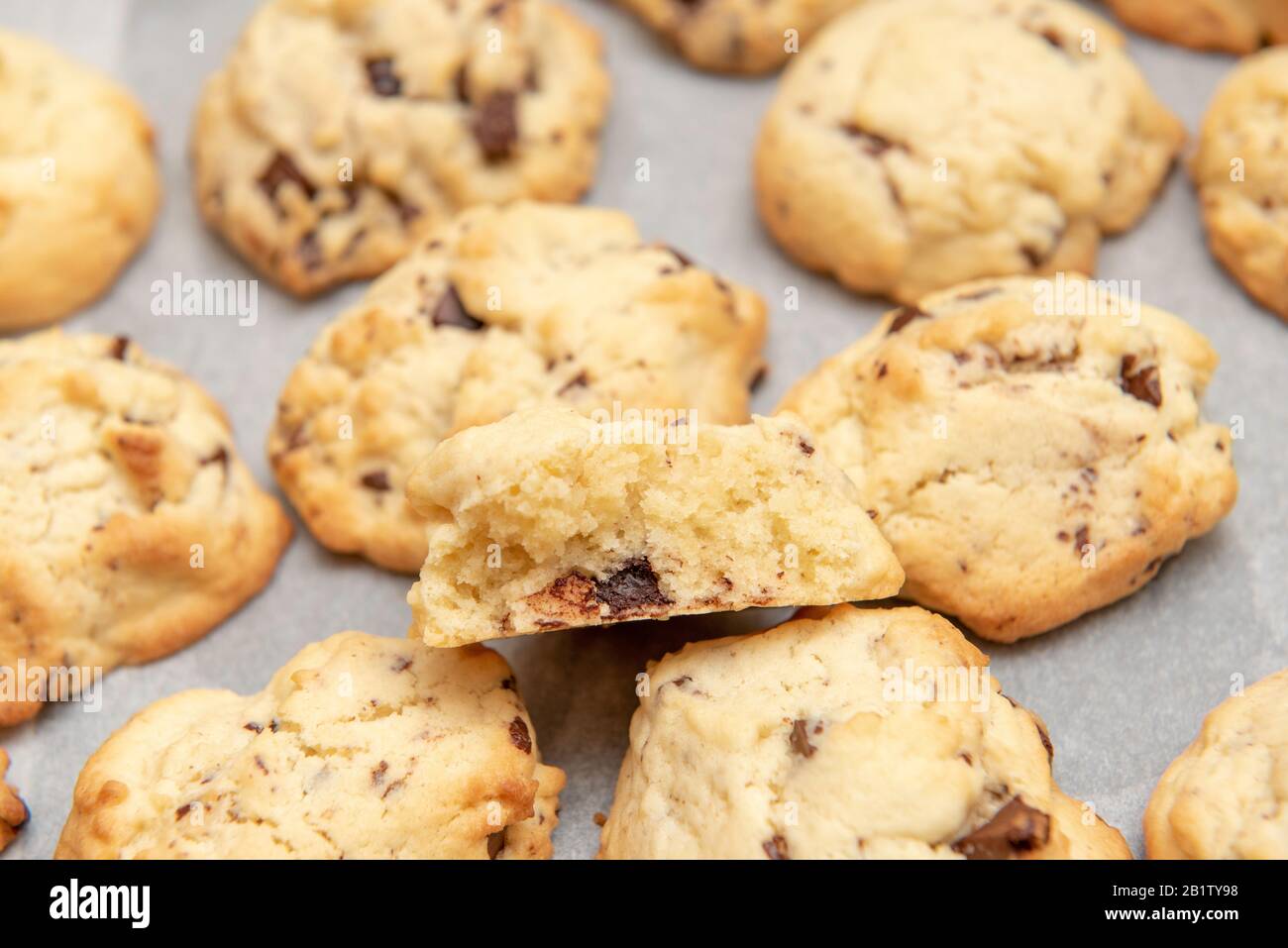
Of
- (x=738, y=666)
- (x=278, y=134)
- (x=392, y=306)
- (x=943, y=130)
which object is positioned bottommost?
(x=738, y=666)

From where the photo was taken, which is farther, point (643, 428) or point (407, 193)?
point (407, 193)

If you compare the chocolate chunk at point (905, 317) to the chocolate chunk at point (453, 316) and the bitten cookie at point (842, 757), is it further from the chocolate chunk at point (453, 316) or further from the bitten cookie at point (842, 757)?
the chocolate chunk at point (453, 316)

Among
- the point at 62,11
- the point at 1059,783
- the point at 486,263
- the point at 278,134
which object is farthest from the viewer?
the point at 62,11

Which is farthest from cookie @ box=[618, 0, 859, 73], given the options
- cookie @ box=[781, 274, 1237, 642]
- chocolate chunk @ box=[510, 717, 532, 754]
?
chocolate chunk @ box=[510, 717, 532, 754]

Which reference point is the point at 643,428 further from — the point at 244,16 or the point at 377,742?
the point at 244,16

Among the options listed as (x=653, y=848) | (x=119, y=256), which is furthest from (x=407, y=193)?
(x=653, y=848)

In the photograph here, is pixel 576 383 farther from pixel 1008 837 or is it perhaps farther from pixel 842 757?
pixel 1008 837

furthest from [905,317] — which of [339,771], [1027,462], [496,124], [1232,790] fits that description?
[339,771]

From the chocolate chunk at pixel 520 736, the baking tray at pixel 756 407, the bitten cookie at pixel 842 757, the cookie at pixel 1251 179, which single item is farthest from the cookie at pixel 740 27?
the chocolate chunk at pixel 520 736
